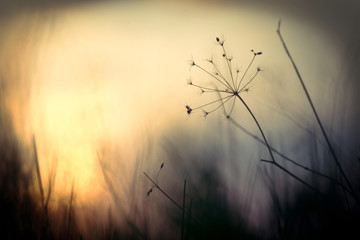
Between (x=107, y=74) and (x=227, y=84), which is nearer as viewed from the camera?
(x=227, y=84)

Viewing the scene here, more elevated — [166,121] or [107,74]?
[107,74]

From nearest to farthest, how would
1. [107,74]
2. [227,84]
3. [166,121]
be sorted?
[227,84] < [166,121] < [107,74]

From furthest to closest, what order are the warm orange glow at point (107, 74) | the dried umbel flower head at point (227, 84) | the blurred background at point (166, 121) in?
the warm orange glow at point (107, 74), the dried umbel flower head at point (227, 84), the blurred background at point (166, 121)

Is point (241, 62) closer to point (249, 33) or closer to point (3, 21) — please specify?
point (249, 33)

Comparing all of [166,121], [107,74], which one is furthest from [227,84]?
[107,74]

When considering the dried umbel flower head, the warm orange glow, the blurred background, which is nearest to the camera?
the blurred background

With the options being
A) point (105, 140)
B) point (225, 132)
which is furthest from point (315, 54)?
point (105, 140)

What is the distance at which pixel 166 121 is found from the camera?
1.06 meters

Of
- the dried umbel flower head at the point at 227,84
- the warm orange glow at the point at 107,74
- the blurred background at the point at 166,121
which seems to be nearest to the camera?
the blurred background at the point at 166,121

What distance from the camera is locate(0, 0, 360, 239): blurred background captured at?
780 millimetres

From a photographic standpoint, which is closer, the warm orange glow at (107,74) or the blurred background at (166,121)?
the blurred background at (166,121)

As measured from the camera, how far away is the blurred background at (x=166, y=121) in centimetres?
78

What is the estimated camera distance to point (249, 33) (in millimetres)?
1144

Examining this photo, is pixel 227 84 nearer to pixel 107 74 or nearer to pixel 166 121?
pixel 166 121
